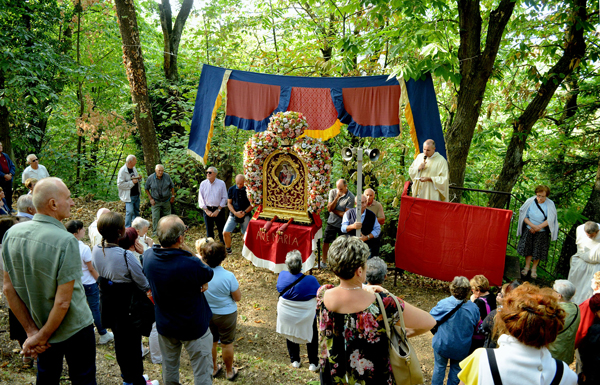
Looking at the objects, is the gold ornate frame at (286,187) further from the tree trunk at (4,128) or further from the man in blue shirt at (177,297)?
the tree trunk at (4,128)

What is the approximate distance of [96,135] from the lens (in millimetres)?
13047

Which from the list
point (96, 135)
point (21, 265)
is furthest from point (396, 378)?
point (96, 135)

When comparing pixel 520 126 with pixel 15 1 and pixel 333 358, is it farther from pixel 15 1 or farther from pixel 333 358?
pixel 15 1

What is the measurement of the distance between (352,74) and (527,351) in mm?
7836

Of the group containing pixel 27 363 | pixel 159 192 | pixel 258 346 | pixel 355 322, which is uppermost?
pixel 355 322

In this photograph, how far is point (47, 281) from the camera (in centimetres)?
247

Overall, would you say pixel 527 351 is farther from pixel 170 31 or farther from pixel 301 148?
pixel 170 31

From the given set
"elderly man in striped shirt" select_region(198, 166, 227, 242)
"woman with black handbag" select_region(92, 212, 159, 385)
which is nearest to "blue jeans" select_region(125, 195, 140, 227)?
"elderly man in striped shirt" select_region(198, 166, 227, 242)

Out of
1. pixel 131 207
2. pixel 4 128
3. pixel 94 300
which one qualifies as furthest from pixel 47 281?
pixel 4 128

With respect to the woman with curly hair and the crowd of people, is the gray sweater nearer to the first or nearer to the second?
the crowd of people

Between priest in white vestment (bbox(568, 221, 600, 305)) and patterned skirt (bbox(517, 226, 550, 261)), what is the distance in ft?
1.98

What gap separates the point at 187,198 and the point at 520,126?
8303 millimetres

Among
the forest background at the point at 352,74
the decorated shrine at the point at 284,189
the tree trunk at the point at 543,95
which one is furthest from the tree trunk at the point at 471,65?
the decorated shrine at the point at 284,189

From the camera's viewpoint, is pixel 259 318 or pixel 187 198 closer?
pixel 259 318
